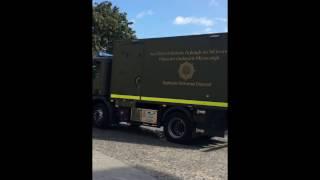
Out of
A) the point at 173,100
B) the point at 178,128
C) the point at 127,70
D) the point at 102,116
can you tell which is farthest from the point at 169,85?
the point at 102,116

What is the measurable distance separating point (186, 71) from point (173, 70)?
0.48 m

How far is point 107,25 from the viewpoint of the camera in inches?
1240

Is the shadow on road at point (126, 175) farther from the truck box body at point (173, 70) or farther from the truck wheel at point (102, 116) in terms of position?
the truck wheel at point (102, 116)

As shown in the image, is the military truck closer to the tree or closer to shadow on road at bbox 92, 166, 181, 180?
shadow on road at bbox 92, 166, 181, 180

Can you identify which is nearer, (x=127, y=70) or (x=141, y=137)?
(x=141, y=137)

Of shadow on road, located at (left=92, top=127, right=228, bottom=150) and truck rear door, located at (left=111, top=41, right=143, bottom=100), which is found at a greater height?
truck rear door, located at (left=111, top=41, right=143, bottom=100)

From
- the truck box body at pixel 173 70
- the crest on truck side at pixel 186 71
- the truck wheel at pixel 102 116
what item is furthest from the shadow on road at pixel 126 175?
the truck wheel at pixel 102 116

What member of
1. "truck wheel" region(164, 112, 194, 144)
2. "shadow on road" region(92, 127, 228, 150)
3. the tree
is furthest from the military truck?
the tree

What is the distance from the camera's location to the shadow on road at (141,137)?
11.3 metres

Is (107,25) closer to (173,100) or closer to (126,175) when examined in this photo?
(173,100)

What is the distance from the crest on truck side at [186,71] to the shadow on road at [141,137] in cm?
191

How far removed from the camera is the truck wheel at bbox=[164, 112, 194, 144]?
11141 millimetres
